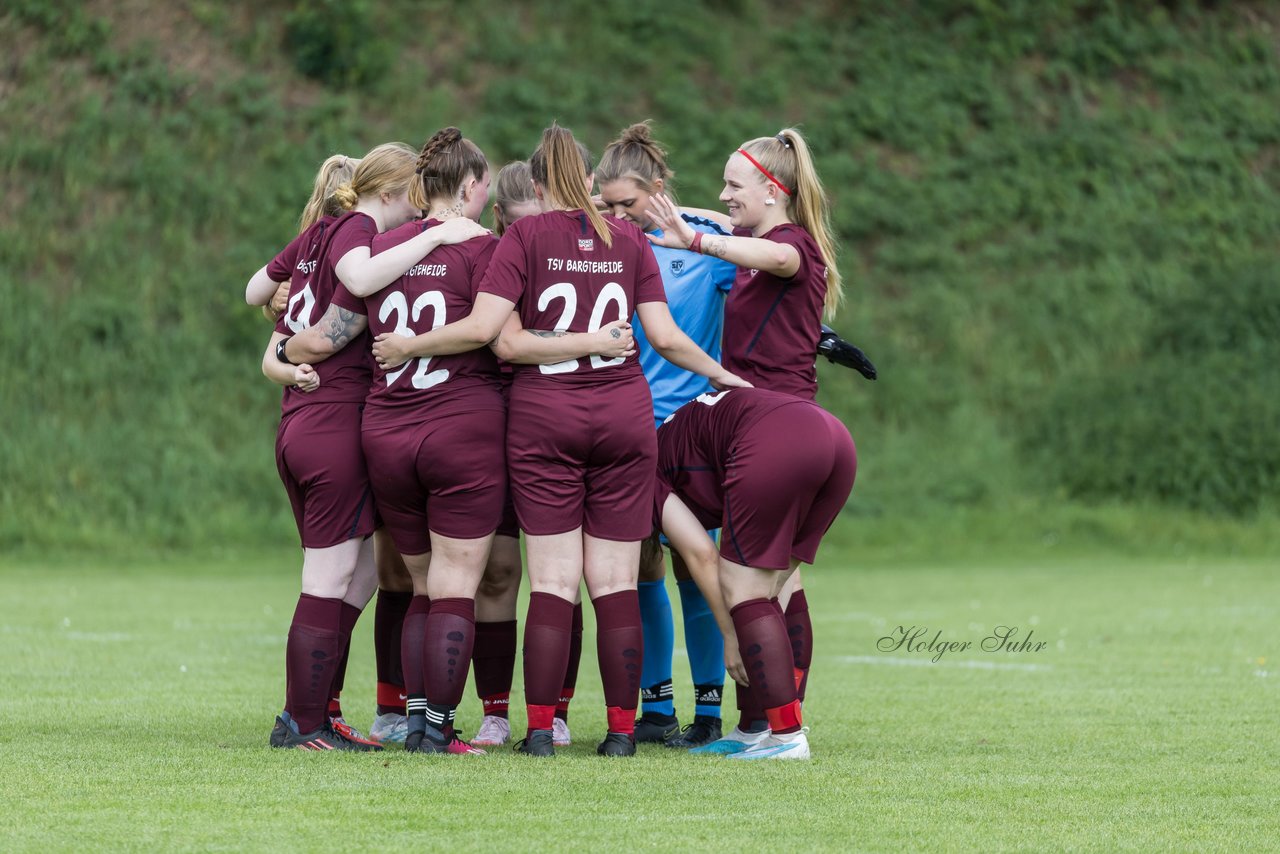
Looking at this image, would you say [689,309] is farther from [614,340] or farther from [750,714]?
[750,714]

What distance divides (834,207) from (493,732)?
15.5 meters

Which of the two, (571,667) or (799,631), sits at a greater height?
(799,631)

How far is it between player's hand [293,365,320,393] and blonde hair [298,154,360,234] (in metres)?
0.62

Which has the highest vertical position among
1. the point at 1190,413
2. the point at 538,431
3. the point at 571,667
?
the point at 538,431

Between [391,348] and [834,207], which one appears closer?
[391,348]

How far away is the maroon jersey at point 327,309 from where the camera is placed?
5340 millimetres

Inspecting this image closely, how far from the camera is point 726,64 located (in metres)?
21.9

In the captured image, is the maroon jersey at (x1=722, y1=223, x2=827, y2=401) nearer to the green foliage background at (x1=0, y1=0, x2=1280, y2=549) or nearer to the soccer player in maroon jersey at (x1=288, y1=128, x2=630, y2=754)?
the soccer player in maroon jersey at (x1=288, y1=128, x2=630, y2=754)

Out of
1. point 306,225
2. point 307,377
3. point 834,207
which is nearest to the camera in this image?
point 307,377

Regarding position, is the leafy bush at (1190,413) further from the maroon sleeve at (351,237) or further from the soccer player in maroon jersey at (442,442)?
the maroon sleeve at (351,237)

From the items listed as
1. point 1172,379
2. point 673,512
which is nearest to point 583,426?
point 673,512

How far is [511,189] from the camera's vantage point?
5.48 m

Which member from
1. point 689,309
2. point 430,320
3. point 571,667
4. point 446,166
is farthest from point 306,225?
point 571,667

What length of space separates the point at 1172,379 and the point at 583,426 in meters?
14.8
